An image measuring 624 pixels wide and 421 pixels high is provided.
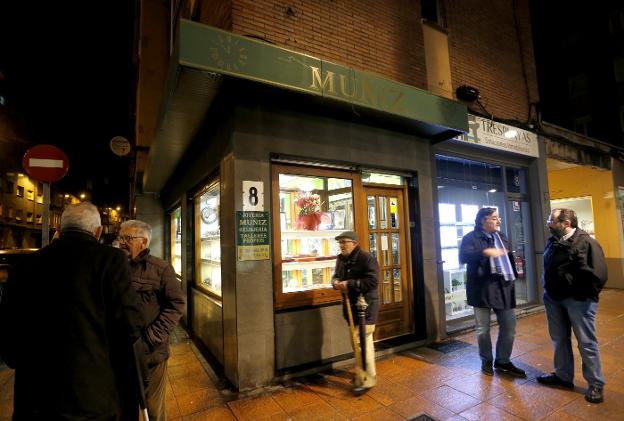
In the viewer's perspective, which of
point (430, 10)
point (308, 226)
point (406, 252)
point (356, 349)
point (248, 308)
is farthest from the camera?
point (430, 10)

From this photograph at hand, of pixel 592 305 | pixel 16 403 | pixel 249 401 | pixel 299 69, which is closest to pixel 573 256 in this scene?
pixel 592 305

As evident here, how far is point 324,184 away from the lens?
5.05 metres

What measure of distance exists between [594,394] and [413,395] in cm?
184

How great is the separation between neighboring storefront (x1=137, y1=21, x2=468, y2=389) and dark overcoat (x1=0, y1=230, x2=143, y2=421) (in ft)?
6.64

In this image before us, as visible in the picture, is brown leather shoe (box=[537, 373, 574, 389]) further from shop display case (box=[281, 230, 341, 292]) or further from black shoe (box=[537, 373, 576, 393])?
shop display case (box=[281, 230, 341, 292])

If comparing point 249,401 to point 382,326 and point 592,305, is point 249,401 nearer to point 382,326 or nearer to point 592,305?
point 382,326

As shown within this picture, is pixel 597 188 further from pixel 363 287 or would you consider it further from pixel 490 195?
pixel 363 287

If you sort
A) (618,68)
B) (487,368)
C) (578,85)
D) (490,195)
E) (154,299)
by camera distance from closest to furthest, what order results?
(154,299) < (487,368) < (490,195) < (618,68) < (578,85)

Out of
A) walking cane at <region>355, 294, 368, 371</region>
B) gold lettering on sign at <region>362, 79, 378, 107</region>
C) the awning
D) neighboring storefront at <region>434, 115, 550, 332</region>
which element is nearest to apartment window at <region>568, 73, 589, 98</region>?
neighboring storefront at <region>434, 115, 550, 332</region>

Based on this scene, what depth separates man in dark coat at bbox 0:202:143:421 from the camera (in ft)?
5.99

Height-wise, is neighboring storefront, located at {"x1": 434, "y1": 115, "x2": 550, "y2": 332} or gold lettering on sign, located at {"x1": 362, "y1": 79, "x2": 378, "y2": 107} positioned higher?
gold lettering on sign, located at {"x1": 362, "y1": 79, "x2": 378, "y2": 107}

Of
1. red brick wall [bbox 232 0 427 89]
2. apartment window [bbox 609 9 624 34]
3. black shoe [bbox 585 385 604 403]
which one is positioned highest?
apartment window [bbox 609 9 624 34]

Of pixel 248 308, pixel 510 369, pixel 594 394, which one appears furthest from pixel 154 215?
pixel 594 394

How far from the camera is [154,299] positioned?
2684mm
